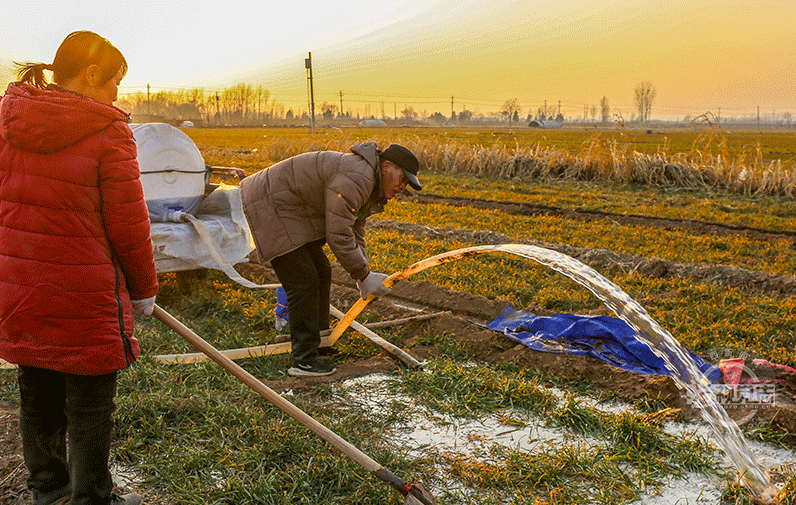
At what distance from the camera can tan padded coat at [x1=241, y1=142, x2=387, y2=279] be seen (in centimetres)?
383

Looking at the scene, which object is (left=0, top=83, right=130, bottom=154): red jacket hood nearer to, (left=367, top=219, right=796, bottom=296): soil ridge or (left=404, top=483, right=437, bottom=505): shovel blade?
(left=404, top=483, right=437, bottom=505): shovel blade

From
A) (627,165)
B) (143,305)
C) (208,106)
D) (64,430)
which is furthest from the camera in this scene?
(208,106)

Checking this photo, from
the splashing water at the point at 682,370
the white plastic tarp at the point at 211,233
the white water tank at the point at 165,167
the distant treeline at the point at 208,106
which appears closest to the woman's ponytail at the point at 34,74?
the splashing water at the point at 682,370

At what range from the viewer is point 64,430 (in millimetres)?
2617

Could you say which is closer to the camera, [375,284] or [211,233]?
[375,284]

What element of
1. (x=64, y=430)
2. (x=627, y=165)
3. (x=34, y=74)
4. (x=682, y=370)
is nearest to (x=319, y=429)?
(x=64, y=430)

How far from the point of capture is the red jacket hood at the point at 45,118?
6.95ft

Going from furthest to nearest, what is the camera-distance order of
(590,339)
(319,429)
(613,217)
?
(613,217)
(590,339)
(319,429)

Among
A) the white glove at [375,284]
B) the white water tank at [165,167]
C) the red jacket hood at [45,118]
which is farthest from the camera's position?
the white water tank at [165,167]

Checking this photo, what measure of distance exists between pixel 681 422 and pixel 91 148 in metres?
3.44

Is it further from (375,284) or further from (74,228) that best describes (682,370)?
(74,228)

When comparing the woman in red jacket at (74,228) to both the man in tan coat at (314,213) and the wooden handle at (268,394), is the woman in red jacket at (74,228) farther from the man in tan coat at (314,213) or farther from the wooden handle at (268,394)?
the man in tan coat at (314,213)

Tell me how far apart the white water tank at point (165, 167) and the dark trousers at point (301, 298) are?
89.2 inches

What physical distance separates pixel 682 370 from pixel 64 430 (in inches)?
133
